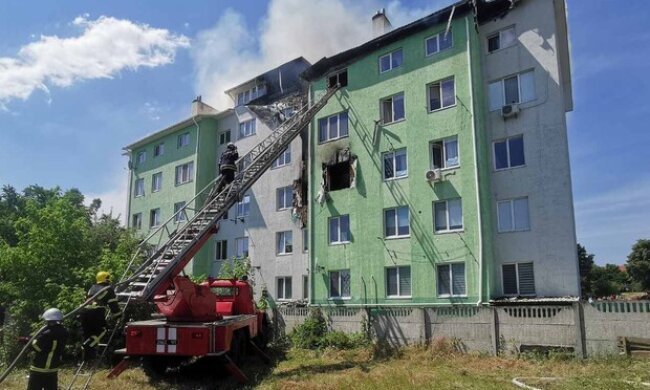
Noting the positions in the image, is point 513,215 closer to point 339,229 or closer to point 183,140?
point 339,229

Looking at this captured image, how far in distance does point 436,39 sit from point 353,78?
15.2 ft

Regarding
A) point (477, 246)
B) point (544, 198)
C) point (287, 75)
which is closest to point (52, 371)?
point (477, 246)

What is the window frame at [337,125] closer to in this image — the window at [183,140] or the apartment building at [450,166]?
the apartment building at [450,166]

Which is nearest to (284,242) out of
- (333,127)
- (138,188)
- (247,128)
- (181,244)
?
(333,127)

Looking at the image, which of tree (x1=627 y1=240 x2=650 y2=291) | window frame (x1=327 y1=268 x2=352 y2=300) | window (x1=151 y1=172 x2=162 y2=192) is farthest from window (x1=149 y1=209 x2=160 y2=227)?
tree (x1=627 y1=240 x2=650 y2=291)

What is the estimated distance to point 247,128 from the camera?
31.7 m

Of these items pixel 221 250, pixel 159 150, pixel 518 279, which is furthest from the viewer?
pixel 159 150

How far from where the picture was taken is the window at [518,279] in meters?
18.3

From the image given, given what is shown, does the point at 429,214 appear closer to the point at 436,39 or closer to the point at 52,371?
the point at 436,39

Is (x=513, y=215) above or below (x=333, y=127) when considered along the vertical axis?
below

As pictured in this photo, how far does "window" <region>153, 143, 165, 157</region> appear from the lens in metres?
36.8

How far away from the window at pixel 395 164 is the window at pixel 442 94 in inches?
97.6

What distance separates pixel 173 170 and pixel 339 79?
15.5 metres

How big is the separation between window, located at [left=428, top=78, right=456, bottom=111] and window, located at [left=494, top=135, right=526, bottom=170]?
9.13ft
